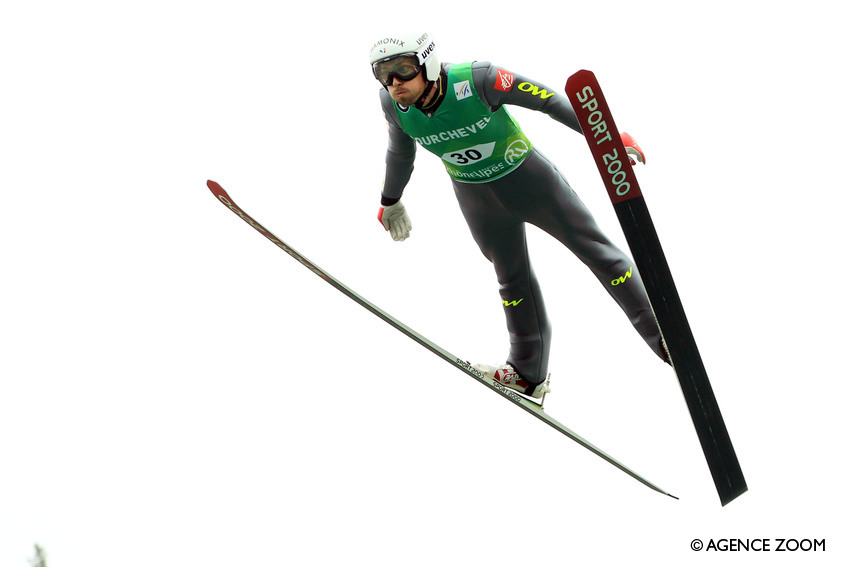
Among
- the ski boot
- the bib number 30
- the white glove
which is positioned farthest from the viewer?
the ski boot

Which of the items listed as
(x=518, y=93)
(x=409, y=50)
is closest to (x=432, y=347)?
(x=518, y=93)

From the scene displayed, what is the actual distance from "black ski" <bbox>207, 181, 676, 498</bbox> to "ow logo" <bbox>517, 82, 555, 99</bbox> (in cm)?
129

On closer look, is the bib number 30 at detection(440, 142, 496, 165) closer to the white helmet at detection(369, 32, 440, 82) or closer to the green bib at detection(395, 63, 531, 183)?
the green bib at detection(395, 63, 531, 183)

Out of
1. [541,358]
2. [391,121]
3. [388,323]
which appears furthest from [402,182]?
[541,358]

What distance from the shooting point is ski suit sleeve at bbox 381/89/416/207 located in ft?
15.0

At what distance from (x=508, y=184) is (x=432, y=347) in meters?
0.93

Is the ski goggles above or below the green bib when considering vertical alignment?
above

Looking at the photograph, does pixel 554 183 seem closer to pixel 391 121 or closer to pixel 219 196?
pixel 391 121

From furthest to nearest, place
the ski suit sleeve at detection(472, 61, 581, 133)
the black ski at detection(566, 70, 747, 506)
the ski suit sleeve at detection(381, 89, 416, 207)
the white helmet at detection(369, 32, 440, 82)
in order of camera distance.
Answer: the ski suit sleeve at detection(381, 89, 416, 207)
the ski suit sleeve at detection(472, 61, 581, 133)
the white helmet at detection(369, 32, 440, 82)
the black ski at detection(566, 70, 747, 506)

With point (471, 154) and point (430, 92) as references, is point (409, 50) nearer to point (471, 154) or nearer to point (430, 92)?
point (430, 92)

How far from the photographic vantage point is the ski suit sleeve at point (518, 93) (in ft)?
14.1

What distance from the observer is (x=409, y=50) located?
4184 millimetres

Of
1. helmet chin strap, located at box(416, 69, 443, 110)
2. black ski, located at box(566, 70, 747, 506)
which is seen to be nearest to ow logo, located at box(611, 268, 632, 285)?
black ski, located at box(566, 70, 747, 506)

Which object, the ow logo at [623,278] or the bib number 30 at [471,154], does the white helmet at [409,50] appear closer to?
the bib number 30 at [471,154]
